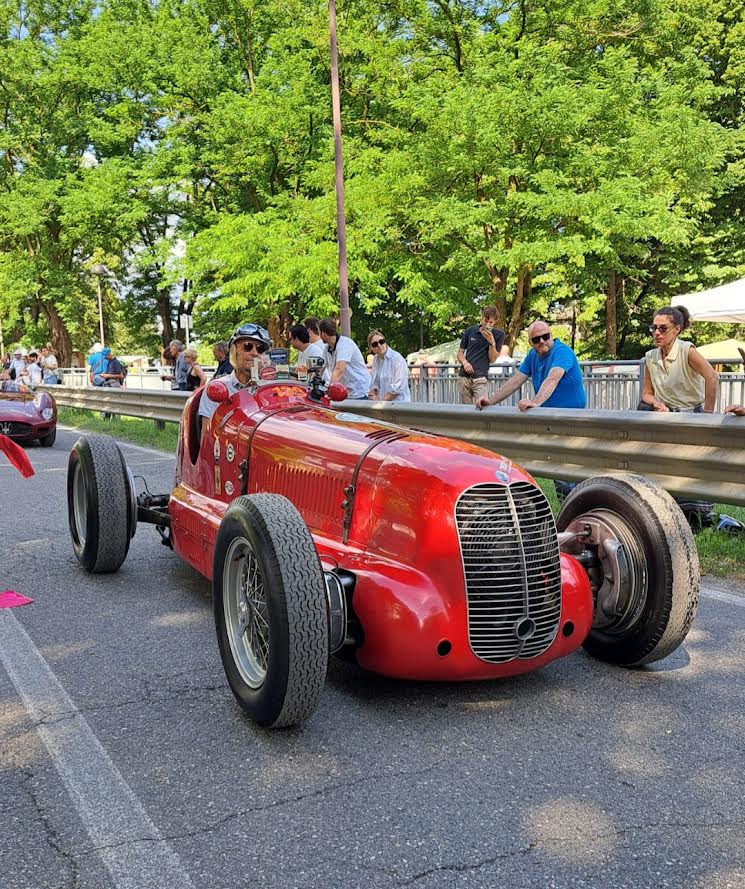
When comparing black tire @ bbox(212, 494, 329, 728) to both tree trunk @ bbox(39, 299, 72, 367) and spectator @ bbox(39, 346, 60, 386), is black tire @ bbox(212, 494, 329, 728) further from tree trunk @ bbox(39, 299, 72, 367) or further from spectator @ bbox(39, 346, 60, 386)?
tree trunk @ bbox(39, 299, 72, 367)

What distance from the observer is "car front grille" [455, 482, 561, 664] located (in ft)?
11.5

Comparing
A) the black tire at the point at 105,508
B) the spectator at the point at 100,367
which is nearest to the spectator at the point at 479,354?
the black tire at the point at 105,508

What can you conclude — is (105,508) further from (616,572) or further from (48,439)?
(48,439)

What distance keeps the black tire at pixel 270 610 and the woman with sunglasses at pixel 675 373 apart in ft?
13.8

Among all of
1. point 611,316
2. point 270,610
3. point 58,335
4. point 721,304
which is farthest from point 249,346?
point 58,335

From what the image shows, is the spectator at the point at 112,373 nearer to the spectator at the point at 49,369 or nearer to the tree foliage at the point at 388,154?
the tree foliage at the point at 388,154

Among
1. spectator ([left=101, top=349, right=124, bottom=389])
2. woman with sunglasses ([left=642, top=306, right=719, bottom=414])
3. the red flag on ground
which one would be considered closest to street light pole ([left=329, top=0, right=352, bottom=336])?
spectator ([left=101, top=349, right=124, bottom=389])

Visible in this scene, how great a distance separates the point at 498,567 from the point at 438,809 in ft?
3.39

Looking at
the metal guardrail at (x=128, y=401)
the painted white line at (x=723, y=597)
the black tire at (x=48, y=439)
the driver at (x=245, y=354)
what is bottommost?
the painted white line at (x=723, y=597)

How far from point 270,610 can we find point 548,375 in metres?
4.47

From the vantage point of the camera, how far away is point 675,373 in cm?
702

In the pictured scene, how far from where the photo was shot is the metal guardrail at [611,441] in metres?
5.43

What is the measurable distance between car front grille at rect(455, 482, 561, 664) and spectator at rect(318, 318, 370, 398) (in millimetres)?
6258

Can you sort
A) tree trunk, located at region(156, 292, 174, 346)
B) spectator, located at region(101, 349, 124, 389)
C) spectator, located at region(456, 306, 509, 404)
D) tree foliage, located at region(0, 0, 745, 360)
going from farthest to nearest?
tree trunk, located at region(156, 292, 174, 346)
spectator, located at region(101, 349, 124, 389)
tree foliage, located at region(0, 0, 745, 360)
spectator, located at region(456, 306, 509, 404)
